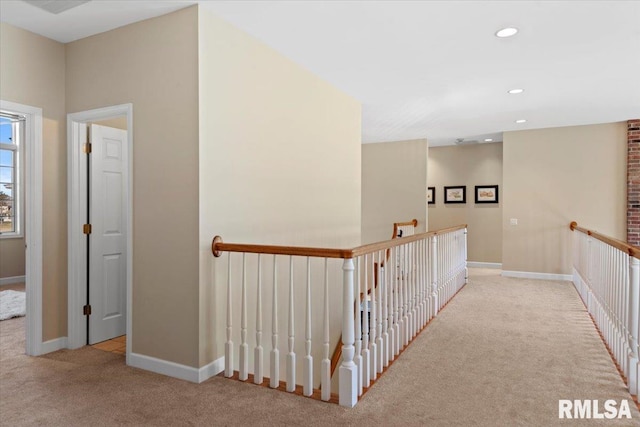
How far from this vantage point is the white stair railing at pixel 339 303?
252cm

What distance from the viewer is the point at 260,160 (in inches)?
138

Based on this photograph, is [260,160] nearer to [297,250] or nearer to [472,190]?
[297,250]

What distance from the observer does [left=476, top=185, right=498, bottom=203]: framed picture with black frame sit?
8.52 meters

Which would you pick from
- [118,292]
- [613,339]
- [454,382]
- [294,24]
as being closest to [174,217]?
[118,292]

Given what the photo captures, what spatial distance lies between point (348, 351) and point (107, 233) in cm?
256

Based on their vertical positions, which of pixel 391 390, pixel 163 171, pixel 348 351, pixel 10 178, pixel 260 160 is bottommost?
pixel 391 390

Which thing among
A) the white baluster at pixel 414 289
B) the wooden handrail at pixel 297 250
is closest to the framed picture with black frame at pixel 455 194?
the white baluster at pixel 414 289

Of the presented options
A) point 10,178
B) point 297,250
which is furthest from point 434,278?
point 10,178

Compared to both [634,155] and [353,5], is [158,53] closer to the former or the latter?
[353,5]

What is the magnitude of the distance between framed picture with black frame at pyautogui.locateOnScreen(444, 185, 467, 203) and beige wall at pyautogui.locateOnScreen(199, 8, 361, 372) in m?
4.55

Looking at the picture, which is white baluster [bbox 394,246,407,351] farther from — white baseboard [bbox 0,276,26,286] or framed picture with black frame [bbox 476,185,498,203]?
white baseboard [bbox 0,276,26,286]

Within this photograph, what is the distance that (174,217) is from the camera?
294 centimetres

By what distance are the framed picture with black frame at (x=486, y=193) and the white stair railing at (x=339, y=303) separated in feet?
12.4

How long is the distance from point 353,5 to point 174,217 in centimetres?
199
